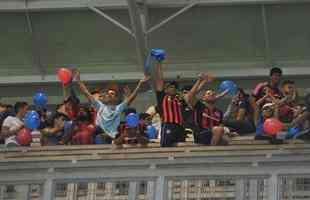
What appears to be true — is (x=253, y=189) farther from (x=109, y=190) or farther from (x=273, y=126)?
(x=109, y=190)

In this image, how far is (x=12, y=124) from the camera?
14172mm

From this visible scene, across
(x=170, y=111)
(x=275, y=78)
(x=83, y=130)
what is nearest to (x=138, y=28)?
(x=275, y=78)

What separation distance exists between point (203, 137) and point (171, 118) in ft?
1.56

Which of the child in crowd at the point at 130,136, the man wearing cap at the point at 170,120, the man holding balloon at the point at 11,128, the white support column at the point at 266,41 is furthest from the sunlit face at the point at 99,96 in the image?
the white support column at the point at 266,41

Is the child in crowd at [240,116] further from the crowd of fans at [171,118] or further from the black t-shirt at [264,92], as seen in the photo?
the black t-shirt at [264,92]

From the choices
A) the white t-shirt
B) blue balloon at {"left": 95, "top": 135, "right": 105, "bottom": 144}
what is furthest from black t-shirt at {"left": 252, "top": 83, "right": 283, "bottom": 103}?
the white t-shirt

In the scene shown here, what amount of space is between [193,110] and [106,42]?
4.92m

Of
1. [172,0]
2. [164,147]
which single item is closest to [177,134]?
[164,147]

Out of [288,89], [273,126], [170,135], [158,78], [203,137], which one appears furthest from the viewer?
[288,89]

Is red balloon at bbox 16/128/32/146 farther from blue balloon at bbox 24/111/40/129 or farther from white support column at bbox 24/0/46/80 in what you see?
white support column at bbox 24/0/46/80

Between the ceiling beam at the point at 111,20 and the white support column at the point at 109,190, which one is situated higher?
the ceiling beam at the point at 111,20

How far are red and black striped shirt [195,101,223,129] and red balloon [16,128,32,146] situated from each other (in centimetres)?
233

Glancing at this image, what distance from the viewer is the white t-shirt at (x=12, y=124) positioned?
14045mm

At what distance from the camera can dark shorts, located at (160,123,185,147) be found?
42.8 ft
